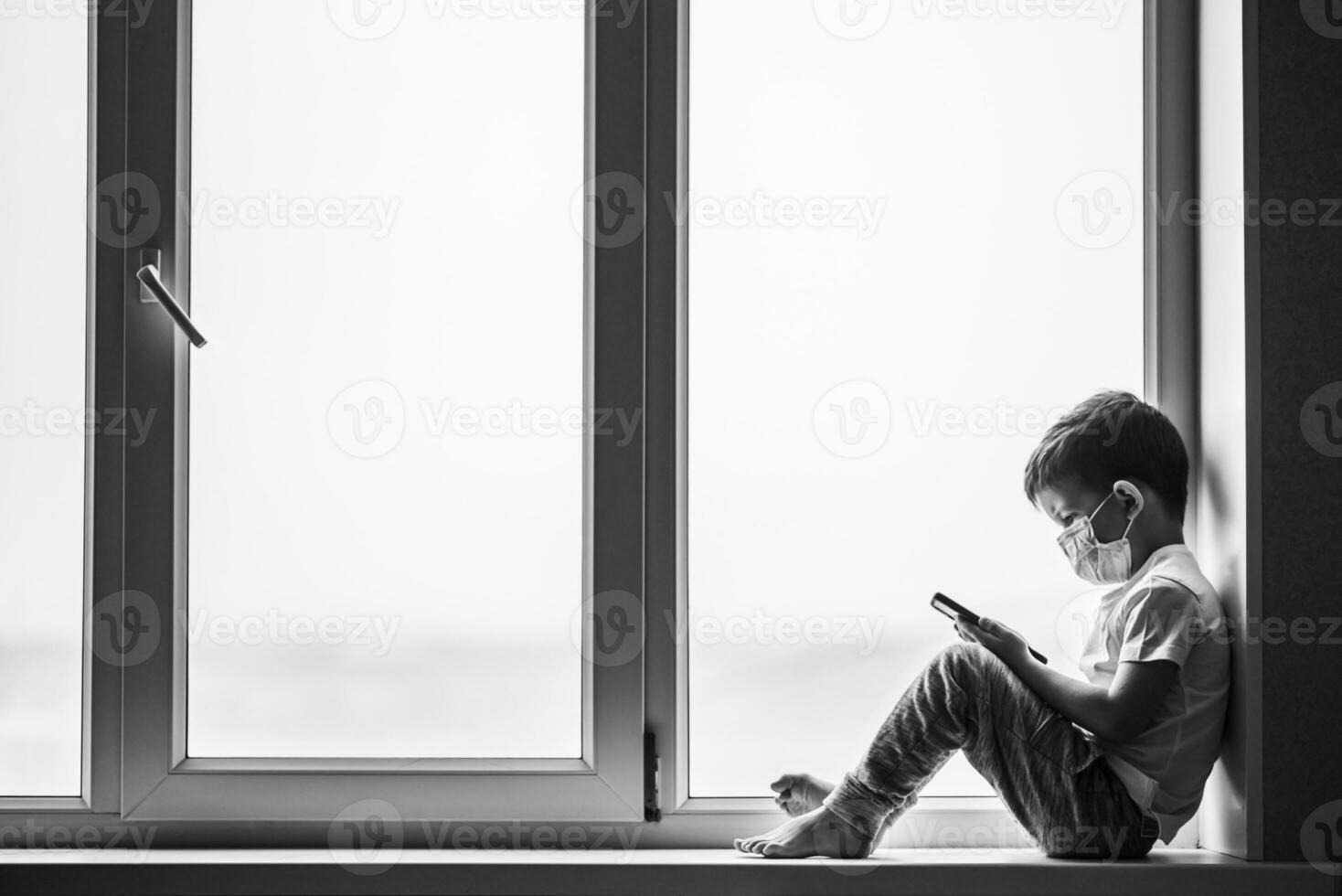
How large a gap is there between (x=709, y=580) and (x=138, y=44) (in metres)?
1.03

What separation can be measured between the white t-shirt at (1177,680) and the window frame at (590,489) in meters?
0.19

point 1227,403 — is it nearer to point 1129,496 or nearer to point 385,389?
point 1129,496

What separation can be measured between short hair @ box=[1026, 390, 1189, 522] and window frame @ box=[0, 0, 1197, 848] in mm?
111

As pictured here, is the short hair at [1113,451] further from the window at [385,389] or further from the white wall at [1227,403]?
the window at [385,389]

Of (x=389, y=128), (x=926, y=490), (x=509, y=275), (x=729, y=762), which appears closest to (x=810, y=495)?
(x=926, y=490)

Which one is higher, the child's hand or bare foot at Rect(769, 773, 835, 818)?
the child's hand

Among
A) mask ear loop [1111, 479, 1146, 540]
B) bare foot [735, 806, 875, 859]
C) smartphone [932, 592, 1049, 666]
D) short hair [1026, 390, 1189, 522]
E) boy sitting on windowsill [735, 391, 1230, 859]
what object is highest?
short hair [1026, 390, 1189, 522]

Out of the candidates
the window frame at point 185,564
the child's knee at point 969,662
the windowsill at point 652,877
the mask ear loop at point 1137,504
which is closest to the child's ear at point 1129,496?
the mask ear loop at point 1137,504

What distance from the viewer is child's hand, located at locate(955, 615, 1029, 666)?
4.45ft

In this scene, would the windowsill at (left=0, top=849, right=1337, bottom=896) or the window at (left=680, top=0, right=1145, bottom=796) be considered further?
the window at (left=680, top=0, right=1145, bottom=796)

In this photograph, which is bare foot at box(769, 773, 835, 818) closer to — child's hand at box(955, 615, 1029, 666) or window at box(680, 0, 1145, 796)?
window at box(680, 0, 1145, 796)

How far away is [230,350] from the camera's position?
151 centimetres

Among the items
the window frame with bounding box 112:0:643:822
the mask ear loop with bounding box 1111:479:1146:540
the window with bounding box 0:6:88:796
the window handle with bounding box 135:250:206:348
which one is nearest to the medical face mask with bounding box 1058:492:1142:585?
the mask ear loop with bounding box 1111:479:1146:540

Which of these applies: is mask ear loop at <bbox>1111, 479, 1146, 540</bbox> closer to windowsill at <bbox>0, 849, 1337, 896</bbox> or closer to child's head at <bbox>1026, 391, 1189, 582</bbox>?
child's head at <bbox>1026, 391, 1189, 582</bbox>
